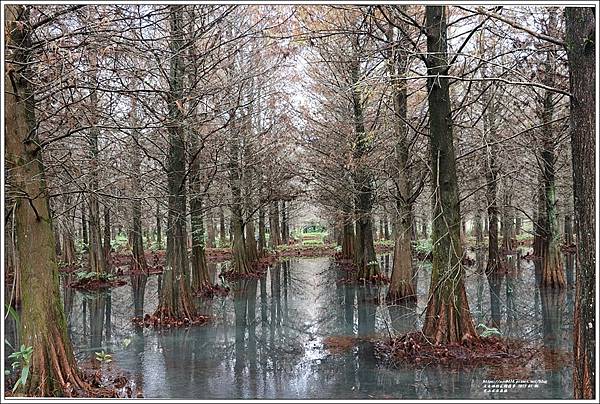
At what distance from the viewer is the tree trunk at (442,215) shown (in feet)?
24.2

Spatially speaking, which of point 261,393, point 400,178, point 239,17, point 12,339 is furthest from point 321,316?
point 239,17

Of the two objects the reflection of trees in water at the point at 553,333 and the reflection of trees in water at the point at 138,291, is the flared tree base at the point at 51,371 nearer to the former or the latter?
the reflection of trees in water at the point at 553,333

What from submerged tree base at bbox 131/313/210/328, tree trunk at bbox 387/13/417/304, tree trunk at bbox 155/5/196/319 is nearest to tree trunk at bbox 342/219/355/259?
tree trunk at bbox 387/13/417/304

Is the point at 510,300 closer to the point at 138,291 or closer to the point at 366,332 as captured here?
the point at 366,332

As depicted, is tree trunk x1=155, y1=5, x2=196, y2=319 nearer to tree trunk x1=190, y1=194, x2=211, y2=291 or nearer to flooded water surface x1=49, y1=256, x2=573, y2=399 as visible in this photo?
flooded water surface x1=49, y1=256, x2=573, y2=399

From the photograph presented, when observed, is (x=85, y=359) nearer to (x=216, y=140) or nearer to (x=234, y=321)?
(x=234, y=321)

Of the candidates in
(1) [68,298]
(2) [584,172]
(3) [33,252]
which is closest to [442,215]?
(2) [584,172]

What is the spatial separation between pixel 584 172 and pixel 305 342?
19.8 ft

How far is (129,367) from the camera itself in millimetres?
7207

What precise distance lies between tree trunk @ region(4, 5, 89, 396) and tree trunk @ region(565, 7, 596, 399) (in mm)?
4767

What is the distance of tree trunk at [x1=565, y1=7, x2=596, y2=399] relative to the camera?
335 centimetres

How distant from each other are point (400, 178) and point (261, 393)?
22.7ft

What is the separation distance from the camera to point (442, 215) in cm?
753

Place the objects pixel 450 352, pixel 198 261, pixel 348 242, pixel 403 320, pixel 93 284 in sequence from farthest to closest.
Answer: pixel 348 242
pixel 93 284
pixel 198 261
pixel 403 320
pixel 450 352
